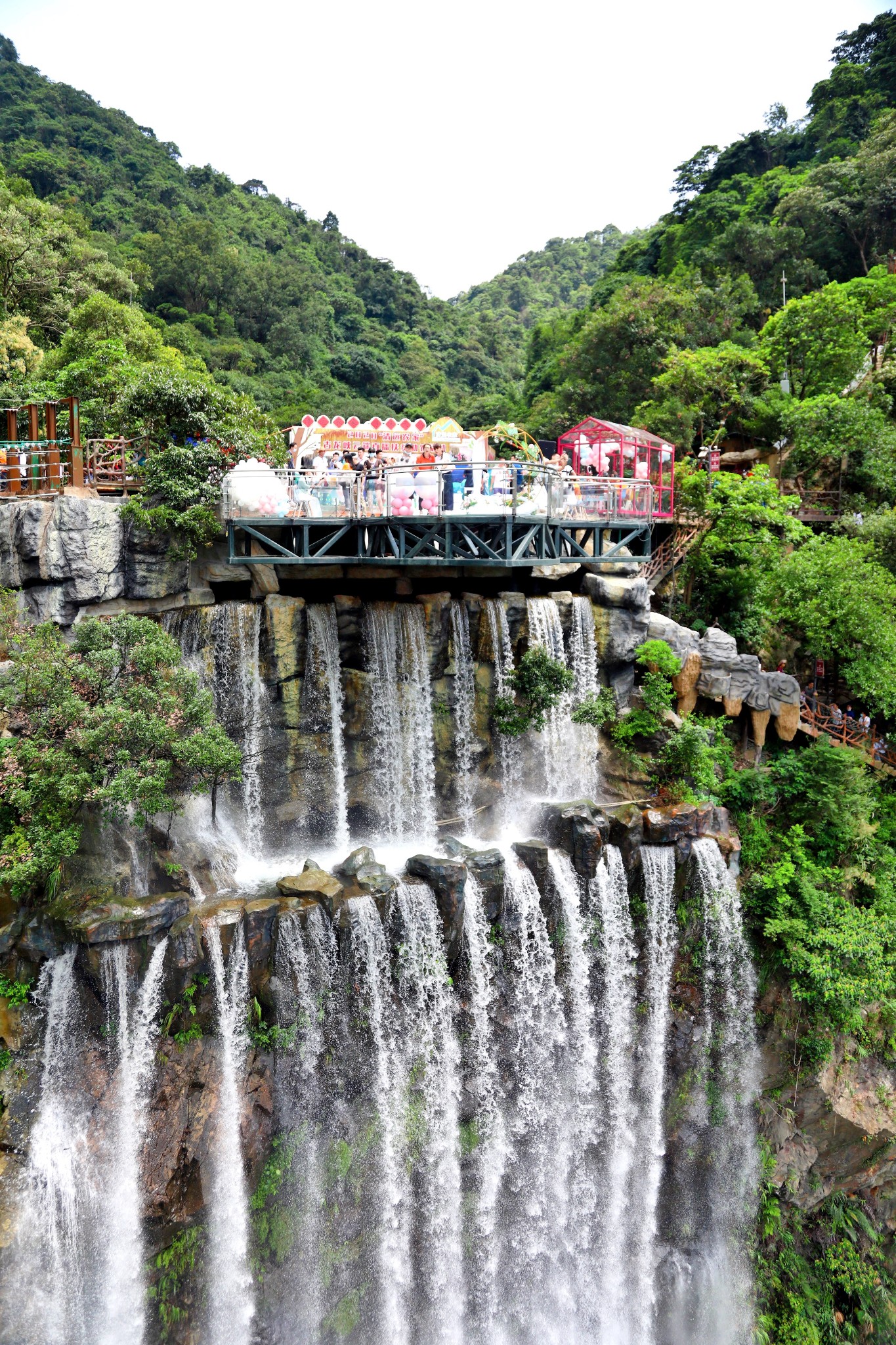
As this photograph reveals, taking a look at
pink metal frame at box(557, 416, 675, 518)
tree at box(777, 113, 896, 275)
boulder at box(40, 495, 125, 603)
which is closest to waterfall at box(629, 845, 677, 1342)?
pink metal frame at box(557, 416, 675, 518)

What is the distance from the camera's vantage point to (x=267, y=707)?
17641mm

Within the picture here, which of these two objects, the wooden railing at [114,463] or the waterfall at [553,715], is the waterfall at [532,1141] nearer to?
the waterfall at [553,715]

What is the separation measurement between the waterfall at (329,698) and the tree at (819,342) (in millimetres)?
20985

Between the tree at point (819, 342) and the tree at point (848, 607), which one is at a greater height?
the tree at point (819, 342)

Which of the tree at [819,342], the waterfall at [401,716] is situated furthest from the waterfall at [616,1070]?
the tree at [819,342]

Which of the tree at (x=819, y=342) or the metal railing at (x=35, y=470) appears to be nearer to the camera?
the metal railing at (x=35, y=470)

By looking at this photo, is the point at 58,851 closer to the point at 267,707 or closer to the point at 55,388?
the point at 267,707

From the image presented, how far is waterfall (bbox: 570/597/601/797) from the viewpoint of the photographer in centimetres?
2005

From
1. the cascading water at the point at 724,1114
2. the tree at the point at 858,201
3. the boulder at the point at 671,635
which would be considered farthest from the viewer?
the tree at the point at 858,201

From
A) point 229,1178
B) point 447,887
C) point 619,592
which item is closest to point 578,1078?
point 447,887

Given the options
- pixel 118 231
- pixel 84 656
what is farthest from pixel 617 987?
pixel 118 231

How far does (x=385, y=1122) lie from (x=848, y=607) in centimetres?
1616

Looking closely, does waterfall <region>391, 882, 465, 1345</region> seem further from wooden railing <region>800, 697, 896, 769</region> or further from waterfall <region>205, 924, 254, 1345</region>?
wooden railing <region>800, 697, 896, 769</region>

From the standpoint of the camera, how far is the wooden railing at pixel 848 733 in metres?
21.9
